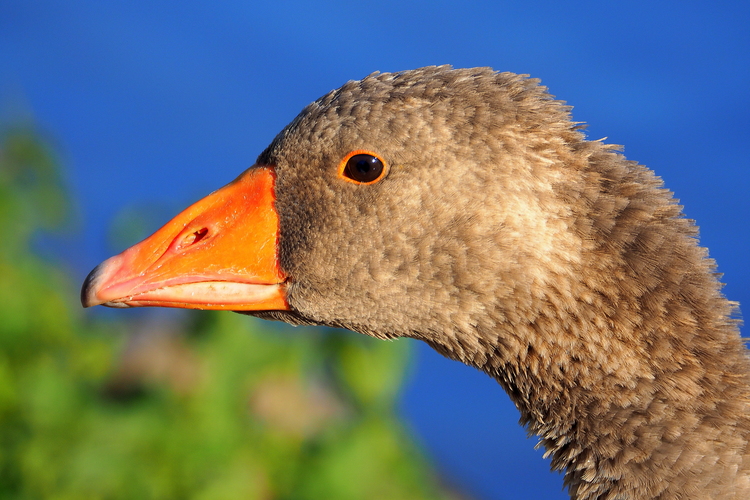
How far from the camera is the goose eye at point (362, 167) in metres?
3.29

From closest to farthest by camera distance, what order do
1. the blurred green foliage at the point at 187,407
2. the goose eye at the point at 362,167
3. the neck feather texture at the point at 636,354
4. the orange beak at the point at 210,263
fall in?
the neck feather texture at the point at 636,354
the goose eye at the point at 362,167
the orange beak at the point at 210,263
the blurred green foliage at the point at 187,407

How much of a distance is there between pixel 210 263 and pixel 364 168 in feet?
2.83

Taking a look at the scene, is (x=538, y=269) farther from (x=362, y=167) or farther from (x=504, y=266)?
(x=362, y=167)

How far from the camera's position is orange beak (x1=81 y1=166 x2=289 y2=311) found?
348 centimetres

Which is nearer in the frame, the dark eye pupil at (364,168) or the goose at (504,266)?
the goose at (504,266)

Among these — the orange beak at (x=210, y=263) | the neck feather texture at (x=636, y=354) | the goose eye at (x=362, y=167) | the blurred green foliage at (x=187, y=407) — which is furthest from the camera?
the blurred green foliage at (x=187, y=407)

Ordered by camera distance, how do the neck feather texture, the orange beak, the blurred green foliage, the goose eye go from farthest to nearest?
the blurred green foliage
the orange beak
the goose eye
the neck feather texture

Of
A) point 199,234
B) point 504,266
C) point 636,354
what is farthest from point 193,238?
point 636,354

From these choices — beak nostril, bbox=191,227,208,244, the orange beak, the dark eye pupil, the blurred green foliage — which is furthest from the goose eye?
the blurred green foliage

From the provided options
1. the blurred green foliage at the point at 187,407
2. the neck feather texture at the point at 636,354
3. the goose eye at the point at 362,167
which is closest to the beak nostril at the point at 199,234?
the goose eye at the point at 362,167

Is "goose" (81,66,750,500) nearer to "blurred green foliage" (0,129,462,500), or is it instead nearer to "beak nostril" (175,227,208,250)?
"beak nostril" (175,227,208,250)

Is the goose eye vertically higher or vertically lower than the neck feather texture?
higher

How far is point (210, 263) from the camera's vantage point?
3.48m

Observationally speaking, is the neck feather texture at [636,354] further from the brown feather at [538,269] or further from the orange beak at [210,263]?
the orange beak at [210,263]
